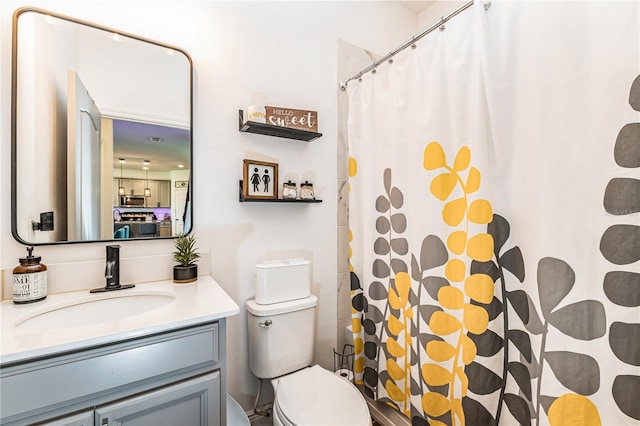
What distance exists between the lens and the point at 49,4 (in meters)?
1.09

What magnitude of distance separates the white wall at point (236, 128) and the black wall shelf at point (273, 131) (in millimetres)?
38

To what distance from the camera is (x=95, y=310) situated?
1.06 meters

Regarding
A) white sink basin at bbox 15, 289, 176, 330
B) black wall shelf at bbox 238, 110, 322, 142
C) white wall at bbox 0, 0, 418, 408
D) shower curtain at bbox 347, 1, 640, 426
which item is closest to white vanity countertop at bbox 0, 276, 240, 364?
white sink basin at bbox 15, 289, 176, 330

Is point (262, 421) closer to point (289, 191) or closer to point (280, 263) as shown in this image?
point (280, 263)

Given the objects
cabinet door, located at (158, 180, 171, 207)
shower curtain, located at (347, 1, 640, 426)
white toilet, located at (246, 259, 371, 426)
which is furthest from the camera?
cabinet door, located at (158, 180, 171, 207)

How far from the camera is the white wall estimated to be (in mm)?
1187

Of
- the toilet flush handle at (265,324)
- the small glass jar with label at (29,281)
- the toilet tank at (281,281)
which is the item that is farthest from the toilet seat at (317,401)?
the small glass jar with label at (29,281)

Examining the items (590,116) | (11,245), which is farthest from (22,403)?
(590,116)

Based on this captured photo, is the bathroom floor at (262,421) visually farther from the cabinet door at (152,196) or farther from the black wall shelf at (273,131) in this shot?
the black wall shelf at (273,131)

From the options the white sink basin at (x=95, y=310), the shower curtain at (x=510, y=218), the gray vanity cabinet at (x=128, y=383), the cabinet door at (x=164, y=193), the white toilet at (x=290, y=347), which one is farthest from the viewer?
the cabinet door at (x=164, y=193)

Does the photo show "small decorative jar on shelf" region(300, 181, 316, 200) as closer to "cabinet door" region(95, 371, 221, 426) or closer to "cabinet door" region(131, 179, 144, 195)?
"cabinet door" region(131, 179, 144, 195)

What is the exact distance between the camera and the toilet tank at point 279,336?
1363 millimetres

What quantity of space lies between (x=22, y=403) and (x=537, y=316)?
4.86 ft

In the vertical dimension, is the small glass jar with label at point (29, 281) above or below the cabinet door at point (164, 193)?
below
